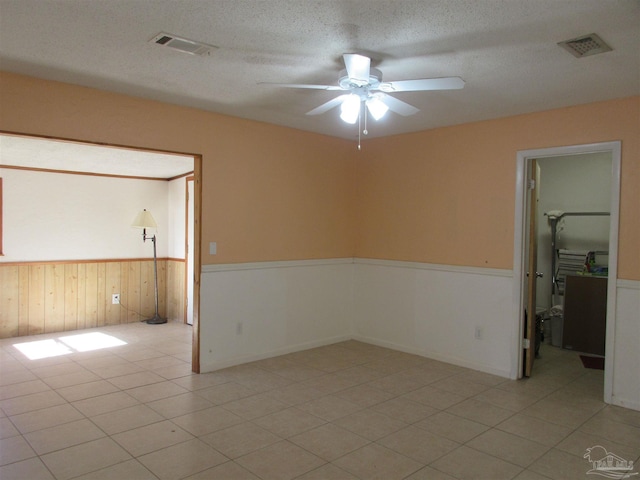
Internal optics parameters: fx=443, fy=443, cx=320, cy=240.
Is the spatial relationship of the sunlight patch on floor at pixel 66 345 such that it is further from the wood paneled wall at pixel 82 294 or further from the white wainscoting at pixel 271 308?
the white wainscoting at pixel 271 308

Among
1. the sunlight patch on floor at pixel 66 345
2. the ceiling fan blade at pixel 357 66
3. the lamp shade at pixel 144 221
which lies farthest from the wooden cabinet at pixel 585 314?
the lamp shade at pixel 144 221

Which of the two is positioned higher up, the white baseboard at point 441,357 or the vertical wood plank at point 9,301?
the vertical wood plank at point 9,301

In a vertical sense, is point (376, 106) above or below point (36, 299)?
above

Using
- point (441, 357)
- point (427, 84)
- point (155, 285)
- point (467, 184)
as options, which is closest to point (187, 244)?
point (155, 285)

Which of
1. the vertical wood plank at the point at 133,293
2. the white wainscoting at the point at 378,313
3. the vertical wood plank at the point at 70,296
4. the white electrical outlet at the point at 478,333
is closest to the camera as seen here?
the white wainscoting at the point at 378,313

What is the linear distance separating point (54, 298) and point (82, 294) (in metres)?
0.33

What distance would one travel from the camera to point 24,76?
314 cm

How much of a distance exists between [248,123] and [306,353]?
2493mm

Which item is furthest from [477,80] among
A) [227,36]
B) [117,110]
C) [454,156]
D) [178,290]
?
[178,290]

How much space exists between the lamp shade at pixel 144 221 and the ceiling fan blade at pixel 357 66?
179 inches

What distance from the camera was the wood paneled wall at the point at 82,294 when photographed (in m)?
5.53

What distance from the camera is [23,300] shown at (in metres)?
5.57

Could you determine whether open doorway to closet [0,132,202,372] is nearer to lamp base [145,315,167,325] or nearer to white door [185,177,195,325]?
white door [185,177,195,325]

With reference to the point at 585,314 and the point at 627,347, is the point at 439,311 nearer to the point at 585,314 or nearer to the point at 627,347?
the point at 627,347
